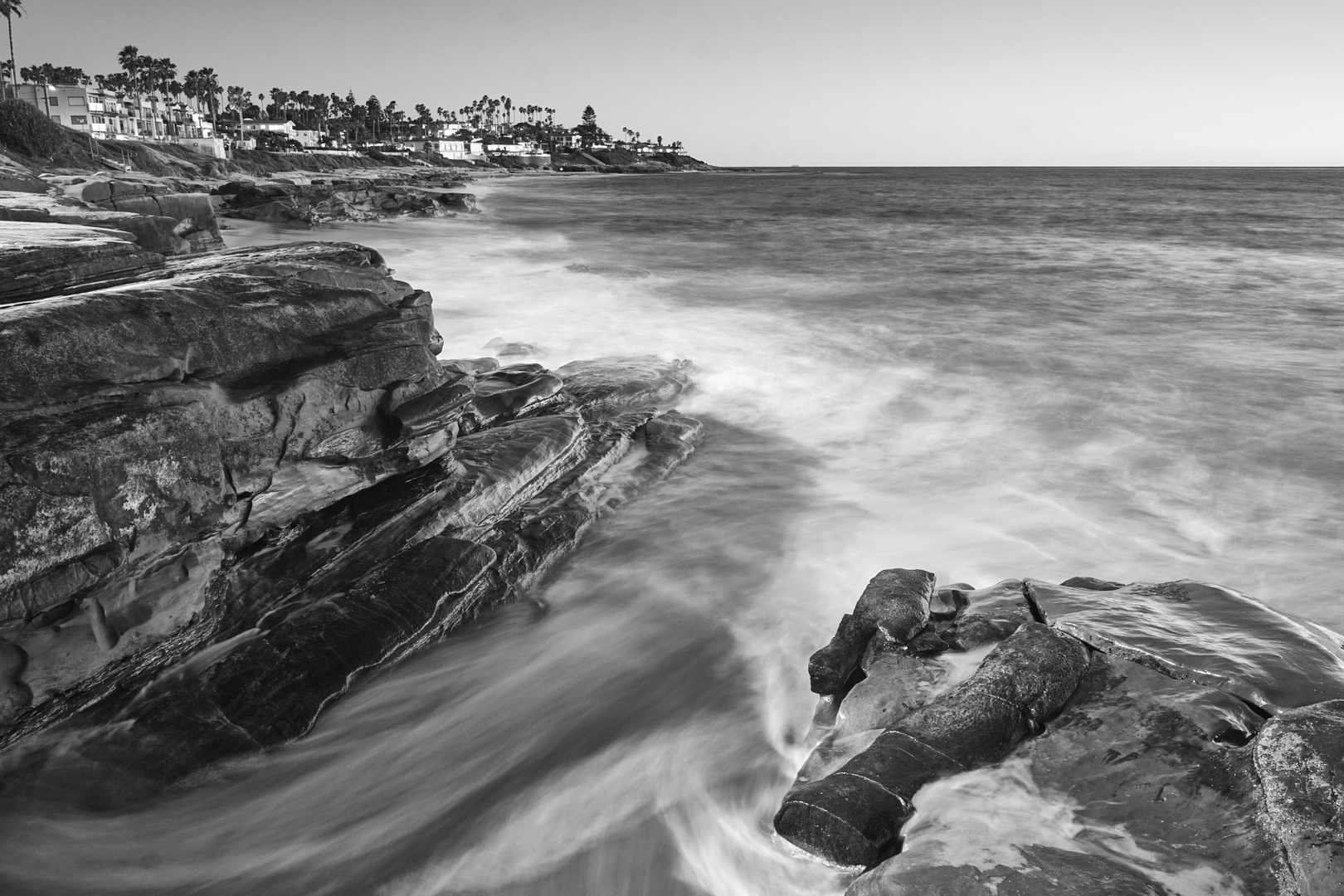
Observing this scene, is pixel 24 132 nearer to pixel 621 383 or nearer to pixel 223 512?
pixel 621 383

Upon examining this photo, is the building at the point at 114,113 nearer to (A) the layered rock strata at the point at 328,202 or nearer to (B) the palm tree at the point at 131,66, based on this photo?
(B) the palm tree at the point at 131,66

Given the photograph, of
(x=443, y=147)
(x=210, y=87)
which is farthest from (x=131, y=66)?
(x=443, y=147)

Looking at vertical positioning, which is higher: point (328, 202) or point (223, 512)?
point (328, 202)

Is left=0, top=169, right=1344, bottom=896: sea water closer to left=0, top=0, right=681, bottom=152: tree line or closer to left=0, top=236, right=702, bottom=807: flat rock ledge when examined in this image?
left=0, top=236, right=702, bottom=807: flat rock ledge

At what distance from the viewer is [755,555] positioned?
8234 millimetres

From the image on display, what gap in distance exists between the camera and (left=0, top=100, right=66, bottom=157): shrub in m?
41.1

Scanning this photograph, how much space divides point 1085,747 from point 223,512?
18.6 ft

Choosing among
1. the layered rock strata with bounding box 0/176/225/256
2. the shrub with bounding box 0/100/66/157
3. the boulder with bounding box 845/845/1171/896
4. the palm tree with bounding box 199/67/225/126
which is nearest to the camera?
the boulder with bounding box 845/845/1171/896

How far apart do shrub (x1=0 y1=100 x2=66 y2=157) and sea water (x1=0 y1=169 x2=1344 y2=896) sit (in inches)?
→ 1383

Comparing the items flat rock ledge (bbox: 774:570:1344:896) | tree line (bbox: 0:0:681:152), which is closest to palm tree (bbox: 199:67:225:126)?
tree line (bbox: 0:0:681:152)

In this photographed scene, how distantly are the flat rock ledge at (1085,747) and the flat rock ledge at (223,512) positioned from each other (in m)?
3.57

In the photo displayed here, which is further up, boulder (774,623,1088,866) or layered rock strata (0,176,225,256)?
Answer: layered rock strata (0,176,225,256)

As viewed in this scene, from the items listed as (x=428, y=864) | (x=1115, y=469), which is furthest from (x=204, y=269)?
(x=1115, y=469)

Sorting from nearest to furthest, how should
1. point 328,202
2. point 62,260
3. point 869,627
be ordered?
point 869,627, point 62,260, point 328,202
